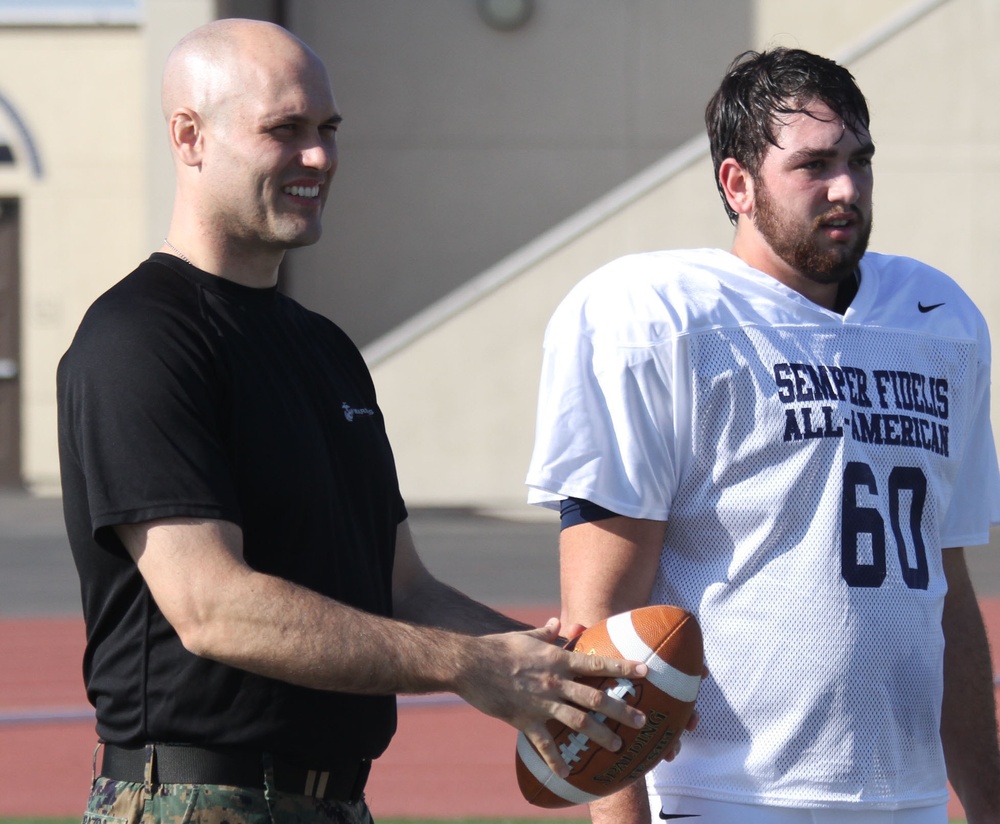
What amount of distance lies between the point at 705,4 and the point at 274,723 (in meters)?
17.0

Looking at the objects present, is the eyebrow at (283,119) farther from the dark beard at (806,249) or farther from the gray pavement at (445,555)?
the gray pavement at (445,555)

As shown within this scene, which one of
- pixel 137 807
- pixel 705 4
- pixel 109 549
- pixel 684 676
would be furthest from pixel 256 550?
pixel 705 4

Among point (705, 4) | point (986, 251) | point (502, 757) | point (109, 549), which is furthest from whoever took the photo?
point (705, 4)

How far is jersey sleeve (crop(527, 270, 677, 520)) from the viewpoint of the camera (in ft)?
8.77

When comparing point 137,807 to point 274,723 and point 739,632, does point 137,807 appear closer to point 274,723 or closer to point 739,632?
point 274,723

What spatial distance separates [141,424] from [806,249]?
129cm

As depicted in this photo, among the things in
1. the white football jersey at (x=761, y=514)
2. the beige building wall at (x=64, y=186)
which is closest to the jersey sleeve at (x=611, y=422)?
the white football jersey at (x=761, y=514)

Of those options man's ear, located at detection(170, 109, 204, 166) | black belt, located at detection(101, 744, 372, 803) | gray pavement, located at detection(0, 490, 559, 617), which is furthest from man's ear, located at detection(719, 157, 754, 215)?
gray pavement, located at detection(0, 490, 559, 617)

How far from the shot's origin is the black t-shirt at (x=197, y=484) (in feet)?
7.84

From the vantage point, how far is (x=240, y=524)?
7.98ft

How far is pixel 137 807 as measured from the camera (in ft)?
8.18

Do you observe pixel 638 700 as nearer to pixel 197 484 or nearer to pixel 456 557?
pixel 197 484

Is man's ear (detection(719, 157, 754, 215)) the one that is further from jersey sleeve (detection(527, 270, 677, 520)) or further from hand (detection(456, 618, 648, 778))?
hand (detection(456, 618, 648, 778))

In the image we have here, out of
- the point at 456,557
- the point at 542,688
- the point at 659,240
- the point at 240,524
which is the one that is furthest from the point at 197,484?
the point at 659,240
